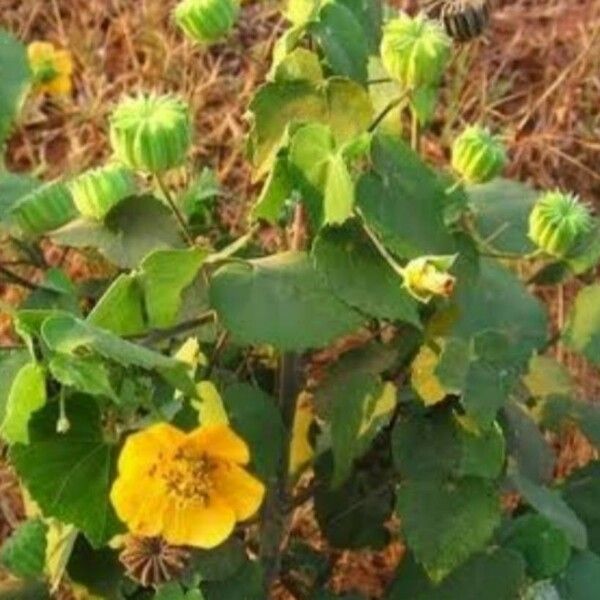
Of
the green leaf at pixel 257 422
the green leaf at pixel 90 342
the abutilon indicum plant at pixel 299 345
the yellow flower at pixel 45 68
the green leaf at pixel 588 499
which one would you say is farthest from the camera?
the yellow flower at pixel 45 68

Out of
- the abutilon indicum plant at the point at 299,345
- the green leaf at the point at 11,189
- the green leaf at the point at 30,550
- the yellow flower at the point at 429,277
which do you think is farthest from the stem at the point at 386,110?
the green leaf at the point at 30,550

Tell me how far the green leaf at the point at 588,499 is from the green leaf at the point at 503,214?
0.18 metres

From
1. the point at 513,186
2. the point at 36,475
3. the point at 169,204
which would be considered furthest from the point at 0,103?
the point at 513,186

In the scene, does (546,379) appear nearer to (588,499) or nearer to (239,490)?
(588,499)

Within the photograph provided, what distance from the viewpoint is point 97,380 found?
0.89m

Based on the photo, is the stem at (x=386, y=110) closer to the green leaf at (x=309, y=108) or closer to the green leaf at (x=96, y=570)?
the green leaf at (x=309, y=108)

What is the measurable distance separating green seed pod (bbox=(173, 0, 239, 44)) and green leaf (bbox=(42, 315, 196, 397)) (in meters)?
0.24

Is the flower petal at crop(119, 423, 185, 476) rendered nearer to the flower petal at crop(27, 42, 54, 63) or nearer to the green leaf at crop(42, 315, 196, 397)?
the green leaf at crop(42, 315, 196, 397)

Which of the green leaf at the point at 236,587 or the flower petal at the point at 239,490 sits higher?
the flower petal at the point at 239,490

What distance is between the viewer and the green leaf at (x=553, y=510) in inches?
42.4

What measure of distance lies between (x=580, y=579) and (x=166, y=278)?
0.34 m

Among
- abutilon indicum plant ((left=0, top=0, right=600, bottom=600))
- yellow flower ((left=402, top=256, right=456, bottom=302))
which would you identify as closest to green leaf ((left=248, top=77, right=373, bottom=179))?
abutilon indicum plant ((left=0, top=0, right=600, bottom=600))

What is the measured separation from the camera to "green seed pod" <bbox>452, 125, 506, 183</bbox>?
107 centimetres

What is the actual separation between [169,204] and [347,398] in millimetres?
149
